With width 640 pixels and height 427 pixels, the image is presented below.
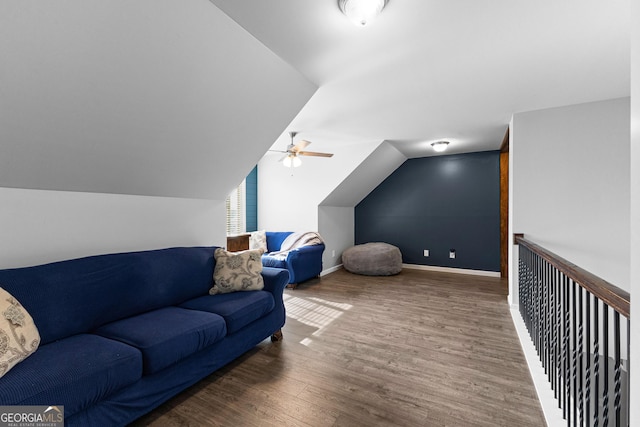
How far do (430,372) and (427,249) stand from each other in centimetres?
406

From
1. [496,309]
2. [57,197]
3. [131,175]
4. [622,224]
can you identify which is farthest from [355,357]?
[622,224]

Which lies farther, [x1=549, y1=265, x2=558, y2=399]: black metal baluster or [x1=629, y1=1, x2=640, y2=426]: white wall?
[x1=549, y1=265, x2=558, y2=399]: black metal baluster

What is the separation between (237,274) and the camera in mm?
2676

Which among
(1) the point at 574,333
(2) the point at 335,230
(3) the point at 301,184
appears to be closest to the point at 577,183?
(1) the point at 574,333

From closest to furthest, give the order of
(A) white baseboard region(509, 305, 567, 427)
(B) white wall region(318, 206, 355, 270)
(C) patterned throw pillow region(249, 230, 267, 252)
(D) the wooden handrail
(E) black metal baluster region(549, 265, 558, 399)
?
(D) the wooden handrail, (A) white baseboard region(509, 305, 567, 427), (E) black metal baluster region(549, 265, 558, 399), (C) patterned throw pillow region(249, 230, 267, 252), (B) white wall region(318, 206, 355, 270)

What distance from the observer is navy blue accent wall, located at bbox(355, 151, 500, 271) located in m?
5.49

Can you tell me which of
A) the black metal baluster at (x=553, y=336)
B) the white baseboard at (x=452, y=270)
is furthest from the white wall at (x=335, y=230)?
the black metal baluster at (x=553, y=336)

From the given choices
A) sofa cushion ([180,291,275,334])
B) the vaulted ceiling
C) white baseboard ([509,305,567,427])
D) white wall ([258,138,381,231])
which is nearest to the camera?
the vaulted ceiling

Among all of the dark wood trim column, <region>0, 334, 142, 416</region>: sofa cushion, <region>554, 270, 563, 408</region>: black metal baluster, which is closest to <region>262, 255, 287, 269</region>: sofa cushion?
<region>0, 334, 142, 416</region>: sofa cushion

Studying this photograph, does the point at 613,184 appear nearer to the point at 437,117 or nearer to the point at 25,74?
the point at 437,117

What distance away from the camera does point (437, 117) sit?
3672 mm

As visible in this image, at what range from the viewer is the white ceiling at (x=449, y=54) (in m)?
1.73

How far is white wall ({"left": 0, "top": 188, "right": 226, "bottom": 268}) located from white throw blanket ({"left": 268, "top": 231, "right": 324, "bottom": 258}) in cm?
188

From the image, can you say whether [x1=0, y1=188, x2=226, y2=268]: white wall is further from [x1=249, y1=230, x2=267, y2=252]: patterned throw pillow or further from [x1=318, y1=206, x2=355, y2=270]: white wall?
[x1=318, y1=206, x2=355, y2=270]: white wall
